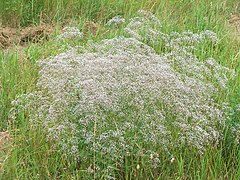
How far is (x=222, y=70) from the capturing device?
13.1 feet

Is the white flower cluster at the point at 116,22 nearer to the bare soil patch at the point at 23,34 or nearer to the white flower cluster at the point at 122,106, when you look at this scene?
the bare soil patch at the point at 23,34

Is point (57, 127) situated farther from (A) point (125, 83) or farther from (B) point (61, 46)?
(B) point (61, 46)

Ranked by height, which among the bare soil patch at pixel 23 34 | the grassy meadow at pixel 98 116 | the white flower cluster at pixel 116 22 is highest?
the white flower cluster at pixel 116 22

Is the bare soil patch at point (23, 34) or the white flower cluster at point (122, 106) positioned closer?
the white flower cluster at point (122, 106)

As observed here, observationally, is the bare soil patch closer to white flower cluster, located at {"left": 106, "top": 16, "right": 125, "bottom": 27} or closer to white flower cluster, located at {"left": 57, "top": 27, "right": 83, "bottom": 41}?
white flower cluster, located at {"left": 57, "top": 27, "right": 83, "bottom": 41}

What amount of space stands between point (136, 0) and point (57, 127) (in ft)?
9.89

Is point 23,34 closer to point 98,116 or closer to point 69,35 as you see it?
point 69,35

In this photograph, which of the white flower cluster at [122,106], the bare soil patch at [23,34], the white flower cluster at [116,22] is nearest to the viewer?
the white flower cluster at [122,106]

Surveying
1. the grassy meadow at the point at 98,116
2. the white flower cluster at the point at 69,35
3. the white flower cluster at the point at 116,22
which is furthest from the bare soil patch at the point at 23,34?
the white flower cluster at the point at 116,22

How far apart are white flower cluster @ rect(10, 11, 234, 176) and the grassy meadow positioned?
0.9 inches

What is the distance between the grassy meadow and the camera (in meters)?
3.05

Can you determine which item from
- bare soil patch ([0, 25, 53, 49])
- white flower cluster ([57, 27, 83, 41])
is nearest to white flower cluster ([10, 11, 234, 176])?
white flower cluster ([57, 27, 83, 41])

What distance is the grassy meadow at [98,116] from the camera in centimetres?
305

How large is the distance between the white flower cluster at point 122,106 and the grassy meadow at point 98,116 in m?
0.02
